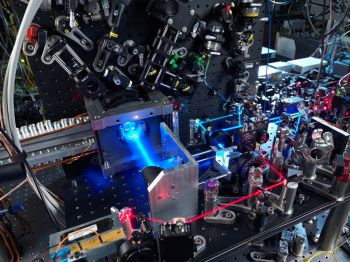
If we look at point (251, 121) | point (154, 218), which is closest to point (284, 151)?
point (251, 121)

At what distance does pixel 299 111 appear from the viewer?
1.40 meters

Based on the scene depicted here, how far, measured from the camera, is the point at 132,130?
1165mm

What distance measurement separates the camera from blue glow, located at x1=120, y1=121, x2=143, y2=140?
1.14 m

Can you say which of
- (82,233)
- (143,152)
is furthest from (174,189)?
(143,152)

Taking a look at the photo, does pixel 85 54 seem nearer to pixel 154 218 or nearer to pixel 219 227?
pixel 154 218

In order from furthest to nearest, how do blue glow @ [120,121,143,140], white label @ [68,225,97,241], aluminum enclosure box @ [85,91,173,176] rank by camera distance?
blue glow @ [120,121,143,140] < aluminum enclosure box @ [85,91,173,176] < white label @ [68,225,97,241]

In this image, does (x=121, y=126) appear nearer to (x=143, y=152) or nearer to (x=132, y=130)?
(x=132, y=130)

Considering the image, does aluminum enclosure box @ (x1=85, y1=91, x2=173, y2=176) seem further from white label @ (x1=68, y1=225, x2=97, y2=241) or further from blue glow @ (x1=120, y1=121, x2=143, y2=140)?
white label @ (x1=68, y1=225, x2=97, y2=241)

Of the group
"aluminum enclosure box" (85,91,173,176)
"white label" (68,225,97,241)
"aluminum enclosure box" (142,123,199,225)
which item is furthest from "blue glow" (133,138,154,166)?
"white label" (68,225,97,241)

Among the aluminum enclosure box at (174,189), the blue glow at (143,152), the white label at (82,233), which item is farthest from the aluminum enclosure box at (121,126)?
the white label at (82,233)

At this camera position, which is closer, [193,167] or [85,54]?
[193,167]

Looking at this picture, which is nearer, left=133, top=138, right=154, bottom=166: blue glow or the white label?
the white label

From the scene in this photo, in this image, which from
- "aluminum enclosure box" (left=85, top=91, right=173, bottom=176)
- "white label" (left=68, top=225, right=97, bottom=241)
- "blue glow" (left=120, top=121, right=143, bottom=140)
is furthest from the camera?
"blue glow" (left=120, top=121, right=143, bottom=140)

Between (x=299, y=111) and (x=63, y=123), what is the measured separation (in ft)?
3.94
